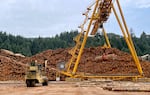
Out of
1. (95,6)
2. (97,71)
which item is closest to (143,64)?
(97,71)

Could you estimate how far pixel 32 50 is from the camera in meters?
119

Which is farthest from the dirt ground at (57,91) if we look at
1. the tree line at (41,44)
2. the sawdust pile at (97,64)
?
the tree line at (41,44)

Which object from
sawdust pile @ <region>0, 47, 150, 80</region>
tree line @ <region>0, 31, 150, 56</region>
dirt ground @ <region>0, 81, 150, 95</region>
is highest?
tree line @ <region>0, 31, 150, 56</region>

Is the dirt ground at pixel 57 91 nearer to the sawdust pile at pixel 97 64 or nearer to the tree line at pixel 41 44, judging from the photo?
the sawdust pile at pixel 97 64

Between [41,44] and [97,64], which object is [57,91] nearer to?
[97,64]

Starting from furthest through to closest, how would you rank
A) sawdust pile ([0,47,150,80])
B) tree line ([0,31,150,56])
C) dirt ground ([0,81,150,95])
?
tree line ([0,31,150,56])
sawdust pile ([0,47,150,80])
dirt ground ([0,81,150,95])

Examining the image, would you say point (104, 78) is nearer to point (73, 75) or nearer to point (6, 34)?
point (73, 75)

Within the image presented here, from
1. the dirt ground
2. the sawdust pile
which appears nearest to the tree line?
the sawdust pile

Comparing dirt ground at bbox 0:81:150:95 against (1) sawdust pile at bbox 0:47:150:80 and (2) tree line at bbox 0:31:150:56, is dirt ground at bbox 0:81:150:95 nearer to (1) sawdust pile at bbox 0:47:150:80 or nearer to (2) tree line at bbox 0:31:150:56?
(1) sawdust pile at bbox 0:47:150:80

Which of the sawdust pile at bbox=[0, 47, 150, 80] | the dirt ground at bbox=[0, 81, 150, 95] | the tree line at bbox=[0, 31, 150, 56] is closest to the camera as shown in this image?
the dirt ground at bbox=[0, 81, 150, 95]

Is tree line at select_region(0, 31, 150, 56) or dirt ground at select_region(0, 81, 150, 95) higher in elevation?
tree line at select_region(0, 31, 150, 56)

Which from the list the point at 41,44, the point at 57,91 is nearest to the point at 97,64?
the point at 57,91

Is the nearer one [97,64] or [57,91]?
[57,91]

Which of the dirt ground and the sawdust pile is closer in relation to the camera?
the dirt ground
